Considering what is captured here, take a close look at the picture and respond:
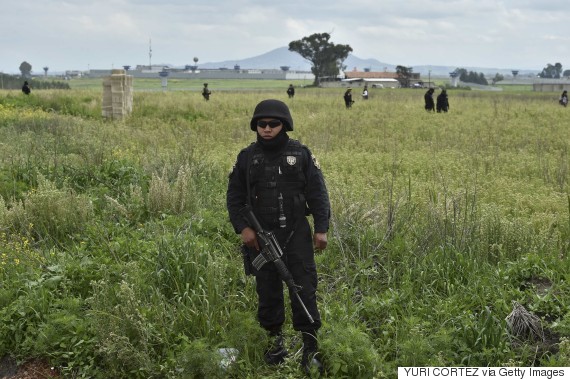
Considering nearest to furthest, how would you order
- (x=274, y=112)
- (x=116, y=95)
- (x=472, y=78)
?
(x=274, y=112), (x=116, y=95), (x=472, y=78)

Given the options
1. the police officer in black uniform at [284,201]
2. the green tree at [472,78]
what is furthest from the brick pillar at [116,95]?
the green tree at [472,78]

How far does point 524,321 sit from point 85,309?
325 cm

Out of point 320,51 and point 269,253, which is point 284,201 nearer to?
point 269,253

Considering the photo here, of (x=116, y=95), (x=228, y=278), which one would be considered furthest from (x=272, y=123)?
(x=116, y=95)

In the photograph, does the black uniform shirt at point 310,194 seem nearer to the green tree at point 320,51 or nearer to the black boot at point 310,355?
the black boot at point 310,355

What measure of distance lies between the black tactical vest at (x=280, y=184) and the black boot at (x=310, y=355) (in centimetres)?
76

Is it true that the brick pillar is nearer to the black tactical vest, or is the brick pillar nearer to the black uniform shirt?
the black uniform shirt

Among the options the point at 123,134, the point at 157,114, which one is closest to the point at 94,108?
the point at 157,114

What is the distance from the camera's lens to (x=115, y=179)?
8422 mm

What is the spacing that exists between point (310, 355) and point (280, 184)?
3.80 feet

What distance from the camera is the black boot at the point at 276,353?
13.5 feet

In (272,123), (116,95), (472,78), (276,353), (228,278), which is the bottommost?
(276,353)

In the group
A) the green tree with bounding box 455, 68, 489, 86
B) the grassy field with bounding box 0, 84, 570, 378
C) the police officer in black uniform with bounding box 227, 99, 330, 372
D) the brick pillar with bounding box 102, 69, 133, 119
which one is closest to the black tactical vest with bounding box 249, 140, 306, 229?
the police officer in black uniform with bounding box 227, 99, 330, 372

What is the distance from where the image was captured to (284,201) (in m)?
3.93
